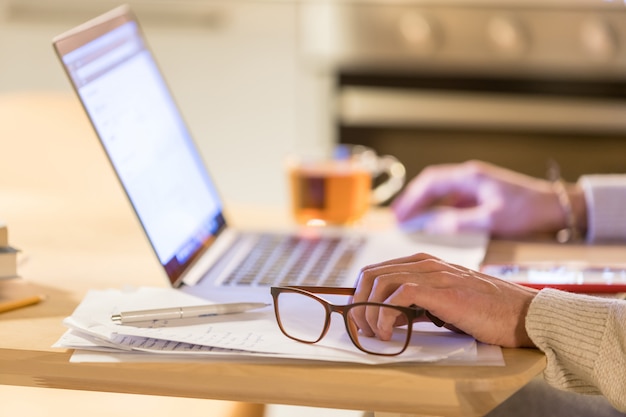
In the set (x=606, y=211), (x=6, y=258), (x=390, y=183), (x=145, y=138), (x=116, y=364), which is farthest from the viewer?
(x=390, y=183)

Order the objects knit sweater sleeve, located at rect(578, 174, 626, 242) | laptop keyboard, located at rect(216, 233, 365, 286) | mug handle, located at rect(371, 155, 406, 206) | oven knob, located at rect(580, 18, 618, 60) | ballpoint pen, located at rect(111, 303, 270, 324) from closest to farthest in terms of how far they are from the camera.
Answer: ballpoint pen, located at rect(111, 303, 270, 324) < laptop keyboard, located at rect(216, 233, 365, 286) < knit sweater sleeve, located at rect(578, 174, 626, 242) < mug handle, located at rect(371, 155, 406, 206) < oven knob, located at rect(580, 18, 618, 60)

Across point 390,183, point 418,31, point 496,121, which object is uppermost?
point 418,31

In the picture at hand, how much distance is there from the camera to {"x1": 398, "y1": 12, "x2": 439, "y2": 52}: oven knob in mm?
2432

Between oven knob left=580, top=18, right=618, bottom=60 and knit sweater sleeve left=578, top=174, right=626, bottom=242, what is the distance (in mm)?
1041

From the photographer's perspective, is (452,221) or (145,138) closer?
(145,138)

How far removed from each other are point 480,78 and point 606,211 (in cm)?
111

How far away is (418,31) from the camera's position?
2443 mm

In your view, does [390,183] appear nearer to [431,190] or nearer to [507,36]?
[431,190]

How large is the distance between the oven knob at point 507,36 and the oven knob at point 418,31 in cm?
14

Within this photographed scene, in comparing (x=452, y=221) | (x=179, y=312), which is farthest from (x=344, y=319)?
(x=452, y=221)

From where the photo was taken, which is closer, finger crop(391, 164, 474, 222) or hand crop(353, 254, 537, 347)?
hand crop(353, 254, 537, 347)

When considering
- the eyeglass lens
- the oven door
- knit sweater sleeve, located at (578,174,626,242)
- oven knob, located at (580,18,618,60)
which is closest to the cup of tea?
knit sweater sleeve, located at (578,174,626,242)

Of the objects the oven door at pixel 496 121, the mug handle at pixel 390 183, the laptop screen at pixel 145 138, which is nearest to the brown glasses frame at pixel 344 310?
the laptop screen at pixel 145 138

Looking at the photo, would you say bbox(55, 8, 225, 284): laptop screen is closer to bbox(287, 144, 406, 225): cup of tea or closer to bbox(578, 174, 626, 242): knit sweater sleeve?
bbox(287, 144, 406, 225): cup of tea
